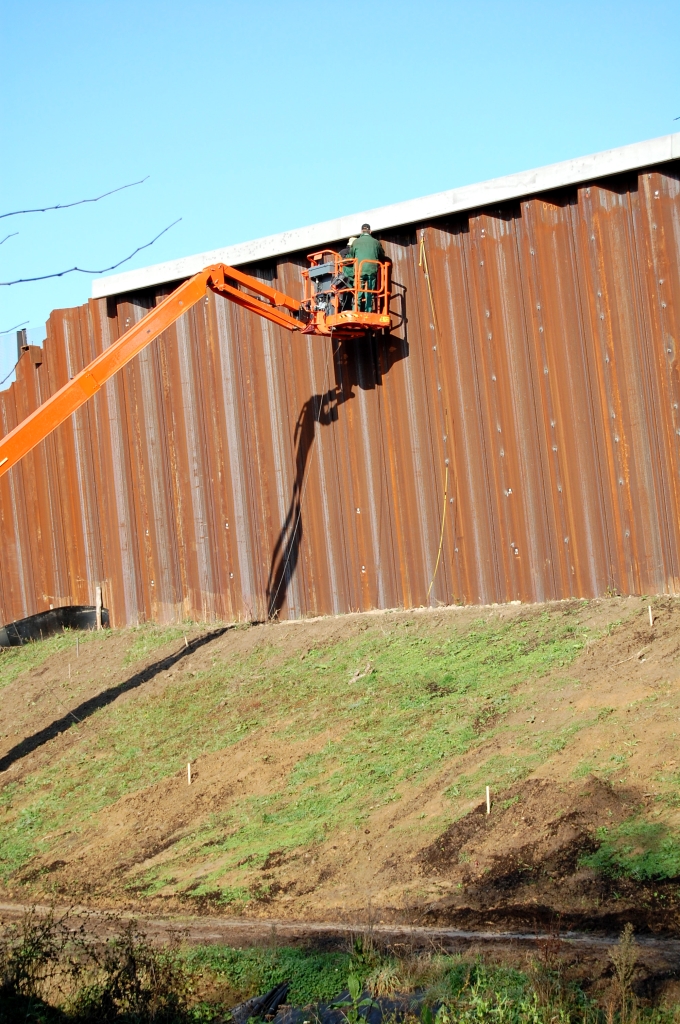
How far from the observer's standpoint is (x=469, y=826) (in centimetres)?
957

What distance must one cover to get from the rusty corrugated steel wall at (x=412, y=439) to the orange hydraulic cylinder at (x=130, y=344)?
2.71 feet

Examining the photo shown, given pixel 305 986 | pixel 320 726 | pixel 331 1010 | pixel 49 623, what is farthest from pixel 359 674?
pixel 49 623

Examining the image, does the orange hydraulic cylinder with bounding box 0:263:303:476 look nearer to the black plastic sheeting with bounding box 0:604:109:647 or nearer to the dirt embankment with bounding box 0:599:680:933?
the dirt embankment with bounding box 0:599:680:933

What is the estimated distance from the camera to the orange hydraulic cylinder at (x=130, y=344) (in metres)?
14.6

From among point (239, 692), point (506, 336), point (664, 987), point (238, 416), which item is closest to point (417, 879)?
point (664, 987)

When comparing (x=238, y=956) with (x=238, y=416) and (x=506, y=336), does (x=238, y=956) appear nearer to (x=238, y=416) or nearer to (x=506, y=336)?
(x=506, y=336)

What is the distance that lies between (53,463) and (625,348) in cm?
1118

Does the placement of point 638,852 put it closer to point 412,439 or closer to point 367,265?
point 412,439

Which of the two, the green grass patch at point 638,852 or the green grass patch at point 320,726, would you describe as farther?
the green grass patch at point 320,726

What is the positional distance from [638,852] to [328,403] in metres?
9.74

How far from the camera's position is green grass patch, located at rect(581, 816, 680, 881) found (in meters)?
8.01

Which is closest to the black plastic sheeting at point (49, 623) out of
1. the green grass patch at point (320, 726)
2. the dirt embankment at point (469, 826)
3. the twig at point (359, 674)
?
the green grass patch at point (320, 726)

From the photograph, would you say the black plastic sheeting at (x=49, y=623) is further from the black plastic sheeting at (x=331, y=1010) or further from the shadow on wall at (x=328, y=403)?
the black plastic sheeting at (x=331, y=1010)

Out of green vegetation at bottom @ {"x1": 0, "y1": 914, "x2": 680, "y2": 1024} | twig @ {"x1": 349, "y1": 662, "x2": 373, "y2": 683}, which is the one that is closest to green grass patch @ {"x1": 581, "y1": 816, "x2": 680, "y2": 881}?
green vegetation at bottom @ {"x1": 0, "y1": 914, "x2": 680, "y2": 1024}
